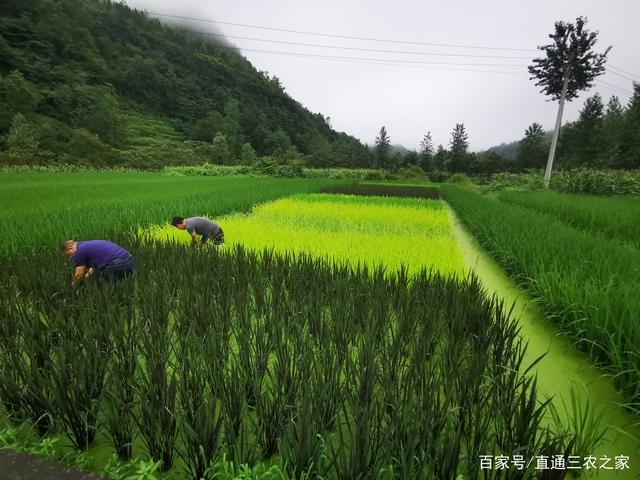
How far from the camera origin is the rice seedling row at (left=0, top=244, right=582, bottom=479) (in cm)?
142

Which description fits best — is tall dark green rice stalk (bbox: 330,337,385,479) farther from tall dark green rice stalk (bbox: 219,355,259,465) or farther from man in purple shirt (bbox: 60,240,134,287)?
man in purple shirt (bbox: 60,240,134,287)

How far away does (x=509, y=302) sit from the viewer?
12.1ft

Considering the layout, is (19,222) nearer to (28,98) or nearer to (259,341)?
(259,341)

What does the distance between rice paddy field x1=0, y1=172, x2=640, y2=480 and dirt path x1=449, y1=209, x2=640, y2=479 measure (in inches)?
0.5

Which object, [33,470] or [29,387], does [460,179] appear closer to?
[29,387]

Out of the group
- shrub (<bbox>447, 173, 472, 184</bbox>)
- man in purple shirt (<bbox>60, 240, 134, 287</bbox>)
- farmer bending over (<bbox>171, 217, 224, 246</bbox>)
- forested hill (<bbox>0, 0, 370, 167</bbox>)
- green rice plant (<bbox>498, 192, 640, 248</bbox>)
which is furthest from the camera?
shrub (<bbox>447, 173, 472, 184</bbox>)

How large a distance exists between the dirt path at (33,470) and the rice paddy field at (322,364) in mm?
120

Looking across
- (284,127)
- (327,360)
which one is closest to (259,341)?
(327,360)

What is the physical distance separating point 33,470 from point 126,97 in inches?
2691

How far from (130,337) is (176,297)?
1.12 meters

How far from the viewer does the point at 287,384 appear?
1745 mm

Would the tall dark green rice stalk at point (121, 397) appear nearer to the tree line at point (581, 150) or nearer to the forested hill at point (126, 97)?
the forested hill at point (126, 97)

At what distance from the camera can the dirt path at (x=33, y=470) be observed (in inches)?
52.7

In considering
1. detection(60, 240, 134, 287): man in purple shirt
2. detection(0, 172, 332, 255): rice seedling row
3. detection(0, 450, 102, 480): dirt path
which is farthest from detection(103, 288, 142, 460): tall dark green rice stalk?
detection(0, 172, 332, 255): rice seedling row
